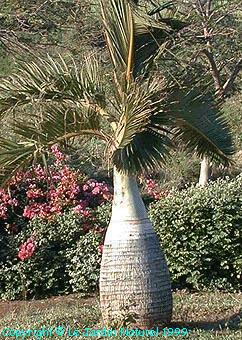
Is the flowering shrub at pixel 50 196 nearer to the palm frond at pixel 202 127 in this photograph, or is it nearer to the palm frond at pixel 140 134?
the palm frond at pixel 202 127

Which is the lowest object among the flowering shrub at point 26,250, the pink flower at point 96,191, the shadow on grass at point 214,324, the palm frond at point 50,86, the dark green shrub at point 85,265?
the shadow on grass at point 214,324

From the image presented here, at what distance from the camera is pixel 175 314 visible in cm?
780

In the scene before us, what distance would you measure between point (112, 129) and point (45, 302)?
423 centimetres

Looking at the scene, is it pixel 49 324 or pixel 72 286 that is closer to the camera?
pixel 49 324

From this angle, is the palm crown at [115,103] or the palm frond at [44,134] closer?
the palm crown at [115,103]

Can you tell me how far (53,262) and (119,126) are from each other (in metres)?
4.60

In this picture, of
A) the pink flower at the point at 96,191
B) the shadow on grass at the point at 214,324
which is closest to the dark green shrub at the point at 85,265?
the pink flower at the point at 96,191

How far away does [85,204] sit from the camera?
11.6 meters

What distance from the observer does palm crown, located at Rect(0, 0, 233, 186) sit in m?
6.35

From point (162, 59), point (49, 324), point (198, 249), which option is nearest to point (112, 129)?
point (162, 59)

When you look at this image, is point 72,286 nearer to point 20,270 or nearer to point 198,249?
point 20,270

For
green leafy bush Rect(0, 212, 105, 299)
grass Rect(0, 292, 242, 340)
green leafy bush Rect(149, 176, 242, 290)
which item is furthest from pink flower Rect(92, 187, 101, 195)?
grass Rect(0, 292, 242, 340)

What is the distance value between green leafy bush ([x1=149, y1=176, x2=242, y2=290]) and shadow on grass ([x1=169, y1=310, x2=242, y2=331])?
2.74 meters

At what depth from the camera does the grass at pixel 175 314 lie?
6.96m
